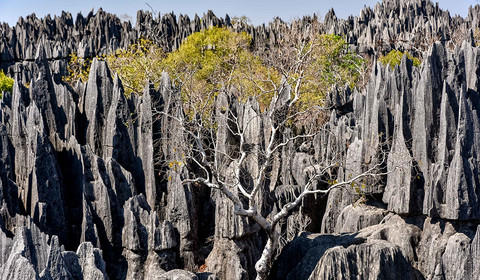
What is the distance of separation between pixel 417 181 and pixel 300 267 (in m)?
4.16

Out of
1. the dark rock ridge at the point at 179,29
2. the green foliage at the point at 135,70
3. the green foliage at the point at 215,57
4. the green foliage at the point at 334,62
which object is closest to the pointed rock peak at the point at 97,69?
the green foliage at the point at 135,70

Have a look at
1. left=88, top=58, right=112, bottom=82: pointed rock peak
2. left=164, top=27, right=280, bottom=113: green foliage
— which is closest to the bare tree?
left=88, top=58, right=112, bottom=82: pointed rock peak

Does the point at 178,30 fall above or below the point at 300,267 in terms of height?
above

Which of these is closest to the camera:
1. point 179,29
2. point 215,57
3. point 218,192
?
point 218,192

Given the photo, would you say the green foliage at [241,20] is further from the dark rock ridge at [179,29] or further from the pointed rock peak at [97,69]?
the pointed rock peak at [97,69]

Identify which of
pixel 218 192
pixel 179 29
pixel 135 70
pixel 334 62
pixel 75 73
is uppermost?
pixel 179 29

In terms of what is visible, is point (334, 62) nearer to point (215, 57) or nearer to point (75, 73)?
point (215, 57)

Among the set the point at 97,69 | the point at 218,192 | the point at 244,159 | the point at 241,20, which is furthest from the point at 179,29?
the point at 218,192

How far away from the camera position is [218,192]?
15.0m

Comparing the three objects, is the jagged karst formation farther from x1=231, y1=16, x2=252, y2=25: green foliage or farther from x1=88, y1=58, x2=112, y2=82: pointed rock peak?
x1=231, y1=16, x2=252, y2=25: green foliage

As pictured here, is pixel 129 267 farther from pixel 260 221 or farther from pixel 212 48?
pixel 212 48

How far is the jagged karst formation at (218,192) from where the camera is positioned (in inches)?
501

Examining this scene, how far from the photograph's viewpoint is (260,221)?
1328 centimetres

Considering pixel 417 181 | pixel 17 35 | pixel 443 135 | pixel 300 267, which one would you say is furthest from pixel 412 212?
pixel 17 35
